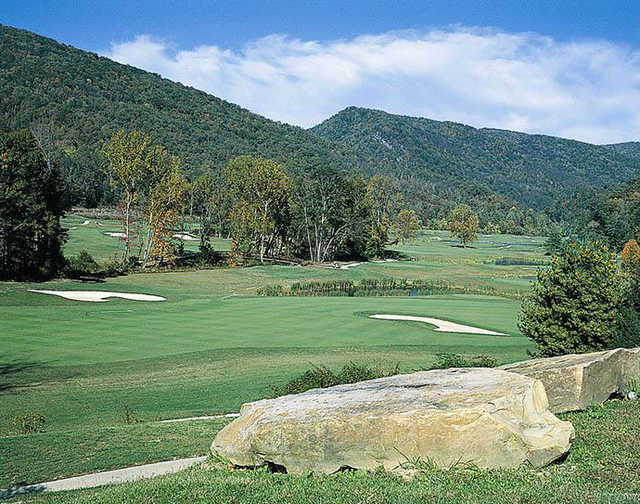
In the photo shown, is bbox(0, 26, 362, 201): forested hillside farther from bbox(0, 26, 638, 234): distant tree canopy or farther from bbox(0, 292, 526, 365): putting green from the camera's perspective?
bbox(0, 292, 526, 365): putting green

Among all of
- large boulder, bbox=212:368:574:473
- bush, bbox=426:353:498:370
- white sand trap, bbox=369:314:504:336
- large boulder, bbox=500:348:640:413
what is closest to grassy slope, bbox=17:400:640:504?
large boulder, bbox=212:368:574:473

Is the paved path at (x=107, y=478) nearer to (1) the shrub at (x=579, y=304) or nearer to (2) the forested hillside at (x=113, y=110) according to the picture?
(1) the shrub at (x=579, y=304)

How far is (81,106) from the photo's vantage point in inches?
5468

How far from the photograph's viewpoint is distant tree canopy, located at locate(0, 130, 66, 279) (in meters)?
43.3

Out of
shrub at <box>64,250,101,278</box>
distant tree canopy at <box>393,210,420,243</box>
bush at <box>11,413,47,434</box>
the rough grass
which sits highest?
distant tree canopy at <box>393,210,420,243</box>

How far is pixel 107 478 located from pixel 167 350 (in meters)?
14.1

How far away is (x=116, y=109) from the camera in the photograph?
141875 millimetres

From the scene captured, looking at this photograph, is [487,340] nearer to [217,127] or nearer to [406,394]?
[406,394]

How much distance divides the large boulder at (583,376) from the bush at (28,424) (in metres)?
11.2

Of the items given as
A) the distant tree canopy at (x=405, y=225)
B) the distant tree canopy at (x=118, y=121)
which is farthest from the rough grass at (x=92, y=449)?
the distant tree canopy at (x=405, y=225)

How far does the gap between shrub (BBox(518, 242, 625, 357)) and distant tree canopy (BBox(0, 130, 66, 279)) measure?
121ft

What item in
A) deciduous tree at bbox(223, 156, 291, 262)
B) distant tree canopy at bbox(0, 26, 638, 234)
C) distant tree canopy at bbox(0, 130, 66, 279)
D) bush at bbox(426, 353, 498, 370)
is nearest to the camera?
bush at bbox(426, 353, 498, 370)

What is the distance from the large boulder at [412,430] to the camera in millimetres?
7891

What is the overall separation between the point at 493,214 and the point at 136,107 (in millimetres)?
116217
